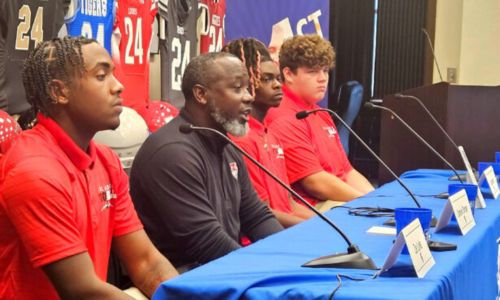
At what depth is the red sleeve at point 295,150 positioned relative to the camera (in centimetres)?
351

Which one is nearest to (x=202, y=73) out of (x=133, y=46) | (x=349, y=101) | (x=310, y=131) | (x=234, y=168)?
(x=234, y=168)

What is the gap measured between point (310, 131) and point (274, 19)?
7.98 ft

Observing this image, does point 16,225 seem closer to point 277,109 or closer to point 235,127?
point 235,127

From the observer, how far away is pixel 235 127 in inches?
105

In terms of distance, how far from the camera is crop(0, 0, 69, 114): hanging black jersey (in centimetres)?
329

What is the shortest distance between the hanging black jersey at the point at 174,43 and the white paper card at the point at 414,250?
3375mm

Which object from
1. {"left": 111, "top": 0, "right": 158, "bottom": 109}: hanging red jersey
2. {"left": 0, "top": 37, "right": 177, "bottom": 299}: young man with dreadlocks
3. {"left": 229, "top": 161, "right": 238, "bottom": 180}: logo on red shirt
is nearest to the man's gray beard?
{"left": 229, "top": 161, "right": 238, "bottom": 180}: logo on red shirt

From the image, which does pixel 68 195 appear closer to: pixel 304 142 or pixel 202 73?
pixel 202 73

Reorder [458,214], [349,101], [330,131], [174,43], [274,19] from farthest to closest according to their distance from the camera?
[349,101] → [274,19] → [174,43] → [330,131] → [458,214]

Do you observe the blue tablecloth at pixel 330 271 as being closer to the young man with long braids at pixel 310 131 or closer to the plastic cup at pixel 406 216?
the plastic cup at pixel 406 216

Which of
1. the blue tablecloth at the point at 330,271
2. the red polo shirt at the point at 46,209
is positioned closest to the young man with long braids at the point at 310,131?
the blue tablecloth at the point at 330,271

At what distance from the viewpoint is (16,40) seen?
335 cm

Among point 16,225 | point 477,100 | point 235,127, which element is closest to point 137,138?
point 235,127

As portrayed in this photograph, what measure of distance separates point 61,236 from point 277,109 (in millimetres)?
2065
